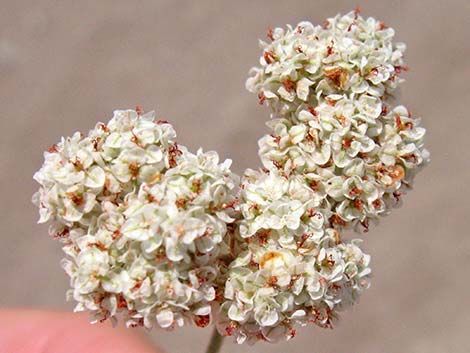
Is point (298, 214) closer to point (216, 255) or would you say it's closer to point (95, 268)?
point (216, 255)

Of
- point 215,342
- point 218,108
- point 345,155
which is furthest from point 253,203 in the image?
point 218,108

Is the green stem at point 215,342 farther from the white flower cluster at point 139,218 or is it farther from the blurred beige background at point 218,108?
the blurred beige background at point 218,108

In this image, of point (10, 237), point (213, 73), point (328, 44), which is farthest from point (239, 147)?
point (328, 44)

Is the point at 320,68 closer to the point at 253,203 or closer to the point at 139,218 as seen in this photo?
the point at 253,203

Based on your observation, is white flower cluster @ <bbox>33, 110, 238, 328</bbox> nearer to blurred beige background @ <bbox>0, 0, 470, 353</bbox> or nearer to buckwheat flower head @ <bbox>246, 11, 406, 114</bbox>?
buckwheat flower head @ <bbox>246, 11, 406, 114</bbox>

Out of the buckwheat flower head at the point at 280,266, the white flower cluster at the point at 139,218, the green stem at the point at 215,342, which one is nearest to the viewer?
the white flower cluster at the point at 139,218

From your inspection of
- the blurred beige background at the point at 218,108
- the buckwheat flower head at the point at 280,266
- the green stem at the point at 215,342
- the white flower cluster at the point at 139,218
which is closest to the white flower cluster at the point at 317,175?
the buckwheat flower head at the point at 280,266
